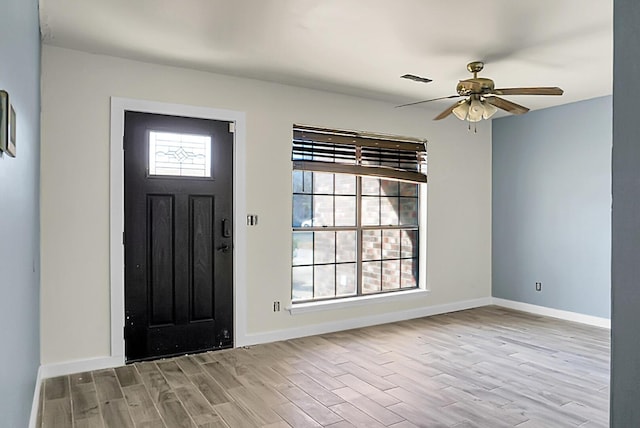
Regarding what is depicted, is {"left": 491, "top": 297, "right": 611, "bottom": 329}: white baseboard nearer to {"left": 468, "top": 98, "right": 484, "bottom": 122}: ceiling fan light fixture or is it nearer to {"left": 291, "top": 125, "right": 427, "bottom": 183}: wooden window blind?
{"left": 291, "top": 125, "right": 427, "bottom": 183}: wooden window blind

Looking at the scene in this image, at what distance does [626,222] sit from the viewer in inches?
35.9

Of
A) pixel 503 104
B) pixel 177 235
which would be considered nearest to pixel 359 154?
pixel 503 104

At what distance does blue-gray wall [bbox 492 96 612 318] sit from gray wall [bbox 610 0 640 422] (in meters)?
4.81

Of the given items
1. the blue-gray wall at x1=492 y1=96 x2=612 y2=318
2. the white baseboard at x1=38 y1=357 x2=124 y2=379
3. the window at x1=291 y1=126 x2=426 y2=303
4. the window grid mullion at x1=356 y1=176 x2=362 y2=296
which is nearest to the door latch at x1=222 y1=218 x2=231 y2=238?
the window at x1=291 y1=126 x2=426 y2=303

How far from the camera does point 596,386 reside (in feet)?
11.3

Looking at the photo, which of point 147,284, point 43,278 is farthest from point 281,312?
point 43,278

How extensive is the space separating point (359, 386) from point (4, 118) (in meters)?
2.90

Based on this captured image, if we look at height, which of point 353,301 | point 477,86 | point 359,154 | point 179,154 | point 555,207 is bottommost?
point 353,301

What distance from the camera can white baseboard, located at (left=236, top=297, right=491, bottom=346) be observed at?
451cm

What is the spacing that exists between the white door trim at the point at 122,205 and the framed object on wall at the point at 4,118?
2.59 metres

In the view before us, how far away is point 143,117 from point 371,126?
253cm

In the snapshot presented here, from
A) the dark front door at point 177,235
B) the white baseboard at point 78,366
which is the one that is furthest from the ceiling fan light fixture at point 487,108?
the white baseboard at point 78,366

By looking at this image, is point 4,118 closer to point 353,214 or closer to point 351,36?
point 351,36

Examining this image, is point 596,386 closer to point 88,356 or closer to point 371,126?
point 371,126
